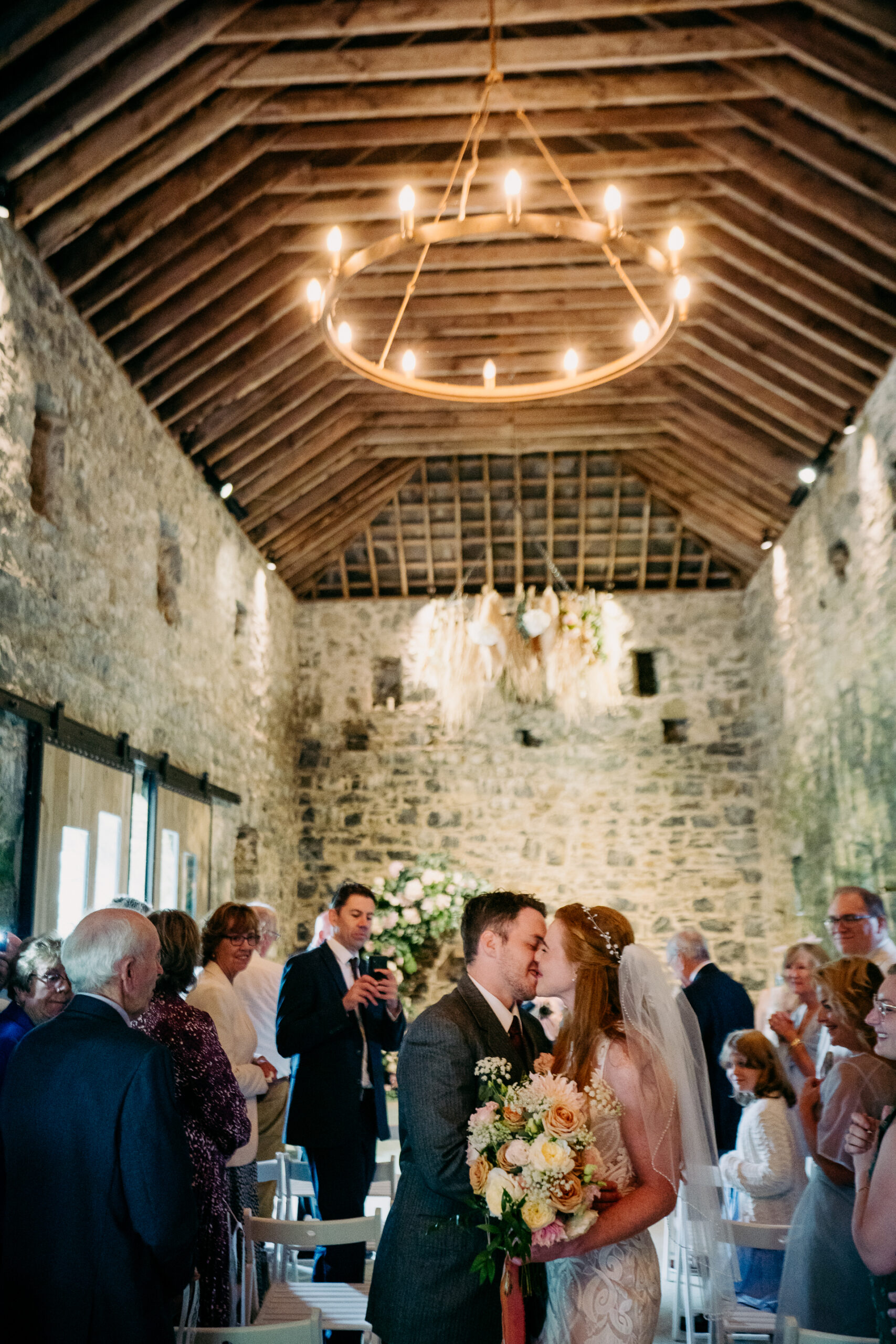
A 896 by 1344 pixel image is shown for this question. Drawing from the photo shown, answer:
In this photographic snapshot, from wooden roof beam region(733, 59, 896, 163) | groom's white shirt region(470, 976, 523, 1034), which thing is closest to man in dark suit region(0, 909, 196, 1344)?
groom's white shirt region(470, 976, 523, 1034)

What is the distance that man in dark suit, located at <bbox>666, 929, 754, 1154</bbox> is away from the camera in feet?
16.5

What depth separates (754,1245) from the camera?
11.1ft

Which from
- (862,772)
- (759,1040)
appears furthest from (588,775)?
(759,1040)

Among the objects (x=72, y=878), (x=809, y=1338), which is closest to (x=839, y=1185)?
(x=809, y=1338)

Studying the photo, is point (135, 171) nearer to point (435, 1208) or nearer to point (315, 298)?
point (315, 298)

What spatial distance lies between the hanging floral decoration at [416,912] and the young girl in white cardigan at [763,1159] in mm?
6474

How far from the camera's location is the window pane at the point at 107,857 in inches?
240

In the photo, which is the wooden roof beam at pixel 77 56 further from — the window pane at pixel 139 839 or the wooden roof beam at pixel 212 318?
the window pane at pixel 139 839

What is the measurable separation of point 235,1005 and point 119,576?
346 centimetres

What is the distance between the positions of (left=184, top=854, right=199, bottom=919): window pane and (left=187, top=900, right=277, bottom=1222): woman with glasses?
3786 mm

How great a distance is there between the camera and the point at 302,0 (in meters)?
5.13

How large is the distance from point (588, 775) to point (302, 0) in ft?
24.8

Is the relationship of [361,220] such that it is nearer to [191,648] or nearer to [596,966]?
[191,648]

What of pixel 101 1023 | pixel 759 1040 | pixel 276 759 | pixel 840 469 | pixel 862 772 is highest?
pixel 840 469
